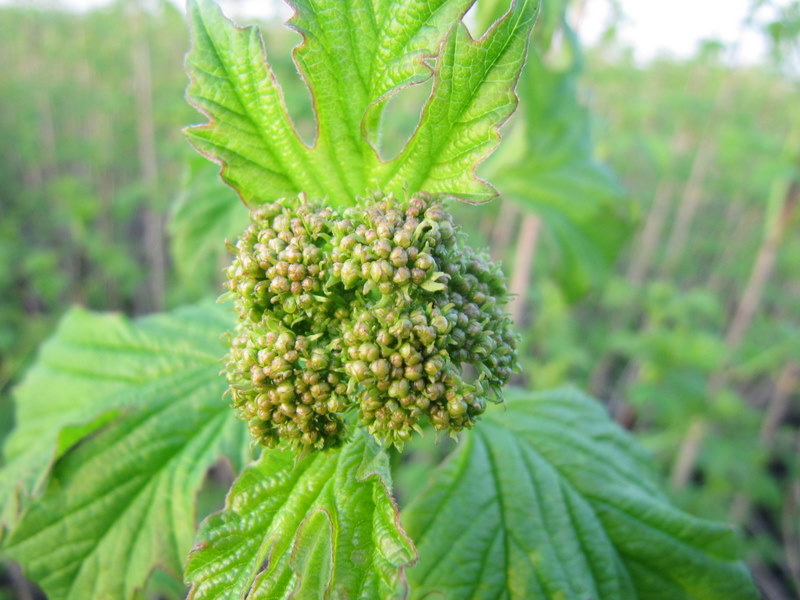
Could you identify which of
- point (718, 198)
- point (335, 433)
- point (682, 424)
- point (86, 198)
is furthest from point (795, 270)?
point (86, 198)

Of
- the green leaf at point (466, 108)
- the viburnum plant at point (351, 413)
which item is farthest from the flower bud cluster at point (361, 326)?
the green leaf at point (466, 108)

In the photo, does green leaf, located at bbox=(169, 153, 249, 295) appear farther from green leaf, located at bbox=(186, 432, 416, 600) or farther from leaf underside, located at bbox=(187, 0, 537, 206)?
green leaf, located at bbox=(186, 432, 416, 600)

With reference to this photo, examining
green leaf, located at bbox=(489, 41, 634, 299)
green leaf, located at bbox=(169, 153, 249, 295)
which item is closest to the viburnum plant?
green leaf, located at bbox=(169, 153, 249, 295)

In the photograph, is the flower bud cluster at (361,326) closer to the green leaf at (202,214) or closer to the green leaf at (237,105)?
the green leaf at (237,105)

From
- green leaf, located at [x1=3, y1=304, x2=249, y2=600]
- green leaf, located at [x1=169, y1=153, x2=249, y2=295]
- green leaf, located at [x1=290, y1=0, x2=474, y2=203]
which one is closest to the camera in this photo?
green leaf, located at [x1=290, y1=0, x2=474, y2=203]

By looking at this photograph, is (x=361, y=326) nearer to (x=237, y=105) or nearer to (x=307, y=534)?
(x=307, y=534)

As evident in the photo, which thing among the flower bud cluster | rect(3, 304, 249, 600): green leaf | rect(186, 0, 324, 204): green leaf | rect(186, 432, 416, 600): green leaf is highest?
rect(186, 0, 324, 204): green leaf

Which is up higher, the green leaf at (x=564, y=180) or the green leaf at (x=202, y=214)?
the green leaf at (x=564, y=180)

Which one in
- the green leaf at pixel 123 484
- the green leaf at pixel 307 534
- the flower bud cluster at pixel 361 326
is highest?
the flower bud cluster at pixel 361 326
